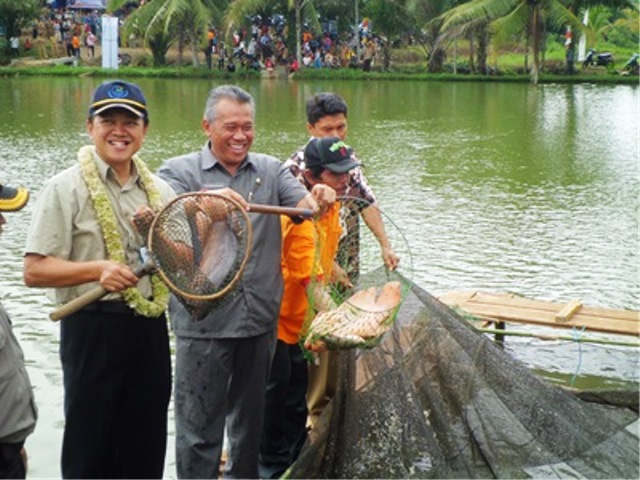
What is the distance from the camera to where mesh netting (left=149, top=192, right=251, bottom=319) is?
3.31 meters

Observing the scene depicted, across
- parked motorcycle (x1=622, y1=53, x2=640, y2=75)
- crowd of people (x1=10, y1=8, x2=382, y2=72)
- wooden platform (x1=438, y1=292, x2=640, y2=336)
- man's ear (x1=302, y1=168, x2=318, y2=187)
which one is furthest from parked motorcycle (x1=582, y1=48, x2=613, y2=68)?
man's ear (x1=302, y1=168, x2=318, y2=187)

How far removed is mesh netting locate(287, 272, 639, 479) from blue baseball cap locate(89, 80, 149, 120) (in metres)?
1.24

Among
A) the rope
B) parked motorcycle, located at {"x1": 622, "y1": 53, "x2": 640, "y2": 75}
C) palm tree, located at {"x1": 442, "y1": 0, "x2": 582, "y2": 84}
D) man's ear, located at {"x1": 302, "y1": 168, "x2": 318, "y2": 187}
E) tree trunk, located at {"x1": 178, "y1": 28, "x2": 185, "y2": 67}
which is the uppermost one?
palm tree, located at {"x1": 442, "y1": 0, "x2": 582, "y2": 84}

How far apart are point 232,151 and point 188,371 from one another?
31.1 inches

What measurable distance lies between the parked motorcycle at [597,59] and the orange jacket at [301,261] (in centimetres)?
3515

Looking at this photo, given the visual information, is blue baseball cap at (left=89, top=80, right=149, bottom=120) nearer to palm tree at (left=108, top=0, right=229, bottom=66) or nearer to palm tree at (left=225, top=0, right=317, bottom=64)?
palm tree at (left=108, top=0, right=229, bottom=66)

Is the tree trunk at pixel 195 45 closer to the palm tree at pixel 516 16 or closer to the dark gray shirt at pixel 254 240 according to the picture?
the palm tree at pixel 516 16

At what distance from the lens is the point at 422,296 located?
15.2 feet

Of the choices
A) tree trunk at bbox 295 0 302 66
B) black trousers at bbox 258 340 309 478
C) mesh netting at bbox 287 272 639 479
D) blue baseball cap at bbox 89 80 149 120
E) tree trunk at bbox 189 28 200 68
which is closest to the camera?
blue baseball cap at bbox 89 80 149 120

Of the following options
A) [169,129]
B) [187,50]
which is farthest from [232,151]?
[187,50]

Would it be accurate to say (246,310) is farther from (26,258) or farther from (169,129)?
(169,129)

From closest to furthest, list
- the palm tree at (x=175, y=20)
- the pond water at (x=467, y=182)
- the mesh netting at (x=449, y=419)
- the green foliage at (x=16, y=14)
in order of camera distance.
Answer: the mesh netting at (x=449, y=419), the pond water at (x=467, y=182), the palm tree at (x=175, y=20), the green foliage at (x=16, y=14)

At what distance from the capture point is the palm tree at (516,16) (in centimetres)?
3119

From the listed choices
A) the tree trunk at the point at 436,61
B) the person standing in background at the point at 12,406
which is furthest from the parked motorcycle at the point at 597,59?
the person standing in background at the point at 12,406
